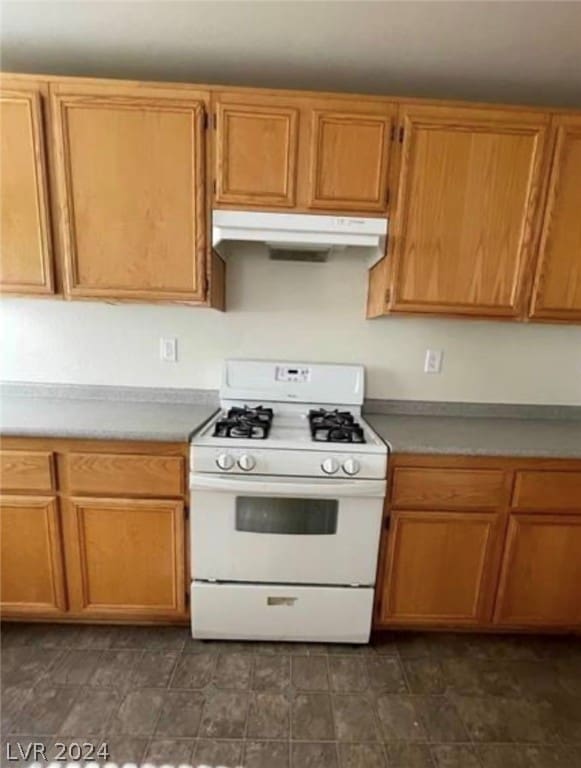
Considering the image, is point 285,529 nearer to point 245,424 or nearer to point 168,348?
point 245,424

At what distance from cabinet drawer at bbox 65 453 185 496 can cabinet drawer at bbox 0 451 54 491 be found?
3.0 inches

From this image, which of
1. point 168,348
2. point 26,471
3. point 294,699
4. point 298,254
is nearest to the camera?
point 294,699

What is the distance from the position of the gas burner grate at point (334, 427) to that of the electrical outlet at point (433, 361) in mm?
482

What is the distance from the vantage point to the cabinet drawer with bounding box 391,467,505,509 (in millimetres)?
1685

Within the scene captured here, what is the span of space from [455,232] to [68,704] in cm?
235

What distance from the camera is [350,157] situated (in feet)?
5.51

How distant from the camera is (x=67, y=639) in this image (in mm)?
1771

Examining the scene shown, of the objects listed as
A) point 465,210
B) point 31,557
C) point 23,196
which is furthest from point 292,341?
point 31,557

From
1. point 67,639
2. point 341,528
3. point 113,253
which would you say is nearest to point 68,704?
point 67,639

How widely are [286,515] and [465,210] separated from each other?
1468 mm

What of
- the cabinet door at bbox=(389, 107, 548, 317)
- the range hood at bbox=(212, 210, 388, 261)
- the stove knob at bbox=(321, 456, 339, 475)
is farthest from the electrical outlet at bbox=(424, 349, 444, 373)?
the stove knob at bbox=(321, 456, 339, 475)

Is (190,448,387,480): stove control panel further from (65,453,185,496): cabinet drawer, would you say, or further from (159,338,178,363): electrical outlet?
(159,338,178,363): electrical outlet

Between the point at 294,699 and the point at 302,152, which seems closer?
the point at 294,699

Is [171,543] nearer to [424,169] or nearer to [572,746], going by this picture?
[572,746]
